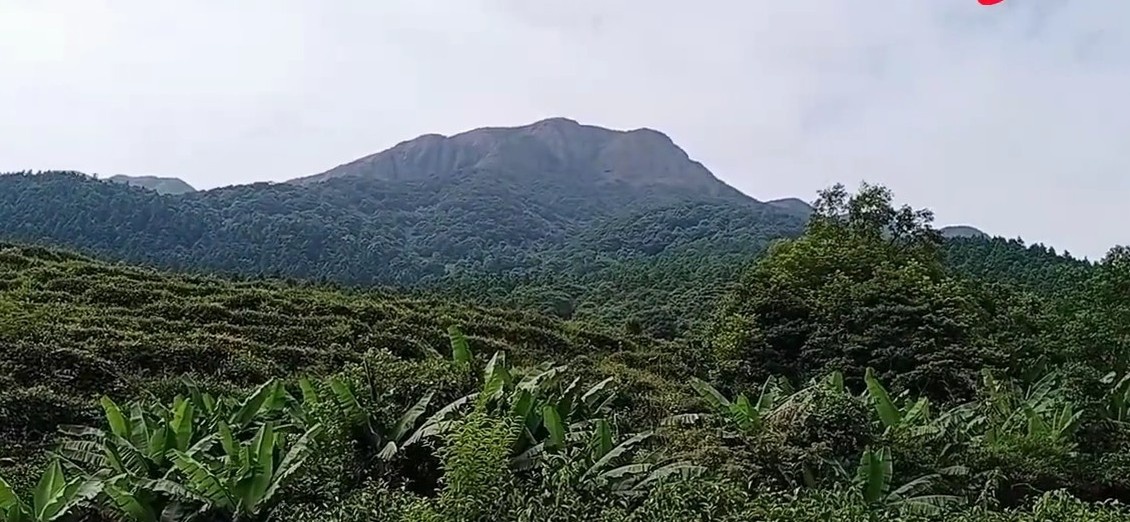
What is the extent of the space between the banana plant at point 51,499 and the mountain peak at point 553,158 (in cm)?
9054

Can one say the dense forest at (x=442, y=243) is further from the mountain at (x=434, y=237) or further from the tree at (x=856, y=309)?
the tree at (x=856, y=309)

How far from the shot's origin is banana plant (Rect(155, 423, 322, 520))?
15.5 feet

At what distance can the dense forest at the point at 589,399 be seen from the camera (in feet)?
15.4

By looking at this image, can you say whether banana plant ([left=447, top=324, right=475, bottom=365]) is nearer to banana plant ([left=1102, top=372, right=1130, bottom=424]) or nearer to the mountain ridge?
banana plant ([left=1102, top=372, right=1130, bottom=424])

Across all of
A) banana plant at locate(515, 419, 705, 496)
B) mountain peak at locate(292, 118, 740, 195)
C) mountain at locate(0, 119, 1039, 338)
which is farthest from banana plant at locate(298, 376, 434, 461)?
mountain peak at locate(292, 118, 740, 195)

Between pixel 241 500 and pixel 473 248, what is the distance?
159ft

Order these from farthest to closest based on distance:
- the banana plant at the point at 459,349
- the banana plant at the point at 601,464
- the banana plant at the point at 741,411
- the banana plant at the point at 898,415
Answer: the banana plant at the point at 459,349, the banana plant at the point at 898,415, the banana plant at the point at 741,411, the banana plant at the point at 601,464

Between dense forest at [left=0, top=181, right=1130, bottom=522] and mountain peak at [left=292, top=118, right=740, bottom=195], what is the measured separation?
3097 inches

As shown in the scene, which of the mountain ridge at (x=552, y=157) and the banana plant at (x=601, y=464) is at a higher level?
the mountain ridge at (x=552, y=157)

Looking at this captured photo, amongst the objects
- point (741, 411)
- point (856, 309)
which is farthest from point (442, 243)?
point (741, 411)

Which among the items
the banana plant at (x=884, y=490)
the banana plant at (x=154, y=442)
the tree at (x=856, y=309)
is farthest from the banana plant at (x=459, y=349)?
the tree at (x=856, y=309)

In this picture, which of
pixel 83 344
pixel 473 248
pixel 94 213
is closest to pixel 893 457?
pixel 83 344

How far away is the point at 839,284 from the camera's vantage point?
45.9ft

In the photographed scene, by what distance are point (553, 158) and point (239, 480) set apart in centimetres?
10333
